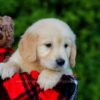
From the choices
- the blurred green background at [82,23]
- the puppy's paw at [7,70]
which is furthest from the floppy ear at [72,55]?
the blurred green background at [82,23]

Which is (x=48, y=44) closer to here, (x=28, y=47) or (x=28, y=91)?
(x=28, y=47)

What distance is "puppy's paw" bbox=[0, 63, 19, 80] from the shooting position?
3832 millimetres

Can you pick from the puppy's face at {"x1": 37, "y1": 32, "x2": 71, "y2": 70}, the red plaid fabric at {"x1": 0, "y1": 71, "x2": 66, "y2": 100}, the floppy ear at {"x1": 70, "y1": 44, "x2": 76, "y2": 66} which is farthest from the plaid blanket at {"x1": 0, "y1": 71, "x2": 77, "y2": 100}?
the floppy ear at {"x1": 70, "y1": 44, "x2": 76, "y2": 66}

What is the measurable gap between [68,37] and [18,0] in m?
2.75

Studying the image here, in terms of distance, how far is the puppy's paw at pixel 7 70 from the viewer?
3.83 meters

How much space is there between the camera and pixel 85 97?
6.84m

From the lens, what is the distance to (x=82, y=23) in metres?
6.95

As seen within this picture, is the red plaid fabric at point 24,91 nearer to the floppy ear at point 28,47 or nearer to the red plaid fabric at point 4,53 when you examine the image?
the floppy ear at point 28,47

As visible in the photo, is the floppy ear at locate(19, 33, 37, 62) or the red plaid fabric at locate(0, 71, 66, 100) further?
the floppy ear at locate(19, 33, 37, 62)

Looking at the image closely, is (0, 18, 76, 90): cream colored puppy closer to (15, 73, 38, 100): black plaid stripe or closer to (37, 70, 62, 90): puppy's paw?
(37, 70, 62, 90): puppy's paw

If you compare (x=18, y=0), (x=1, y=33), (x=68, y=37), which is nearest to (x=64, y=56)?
(x=68, y=37)

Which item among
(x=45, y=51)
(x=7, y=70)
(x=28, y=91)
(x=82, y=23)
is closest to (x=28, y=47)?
(x=45, y=51)

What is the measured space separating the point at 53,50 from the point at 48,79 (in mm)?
209

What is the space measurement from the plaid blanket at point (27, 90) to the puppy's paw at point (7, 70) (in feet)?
0.11
